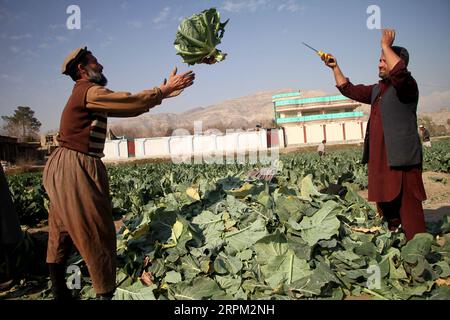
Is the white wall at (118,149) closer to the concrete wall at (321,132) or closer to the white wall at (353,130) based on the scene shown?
the concrete wall at (321,132)

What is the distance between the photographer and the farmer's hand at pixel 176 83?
2743 millimetres

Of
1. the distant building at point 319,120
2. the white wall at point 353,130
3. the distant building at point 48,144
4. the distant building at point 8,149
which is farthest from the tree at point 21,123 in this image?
the white wall at point 353,130

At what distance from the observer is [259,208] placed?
338cm

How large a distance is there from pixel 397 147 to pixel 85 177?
7.91 feet

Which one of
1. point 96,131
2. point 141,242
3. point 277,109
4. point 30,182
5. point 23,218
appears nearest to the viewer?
point 96,131

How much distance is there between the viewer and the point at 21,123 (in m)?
62.1

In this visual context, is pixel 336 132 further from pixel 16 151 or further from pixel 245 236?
pixel 245 236

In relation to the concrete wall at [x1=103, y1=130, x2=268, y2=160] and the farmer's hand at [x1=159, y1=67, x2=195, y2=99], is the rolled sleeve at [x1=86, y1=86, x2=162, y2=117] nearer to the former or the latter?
the farmer's hand at [x1=159, y1=67, x2=195, y2=99]

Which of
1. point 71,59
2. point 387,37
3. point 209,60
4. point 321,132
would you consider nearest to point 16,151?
point 209,60

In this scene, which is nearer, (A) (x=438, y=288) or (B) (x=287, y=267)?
(A) (x=438, y=288)

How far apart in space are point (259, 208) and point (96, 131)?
162 cm

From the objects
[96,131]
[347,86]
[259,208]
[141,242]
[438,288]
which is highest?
[347,86]

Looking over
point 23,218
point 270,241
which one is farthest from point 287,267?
point 23,218

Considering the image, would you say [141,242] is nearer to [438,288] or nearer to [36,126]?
[438,288]
